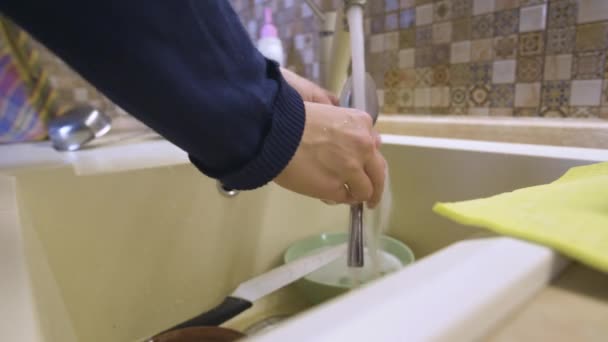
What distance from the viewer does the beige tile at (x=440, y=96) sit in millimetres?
694

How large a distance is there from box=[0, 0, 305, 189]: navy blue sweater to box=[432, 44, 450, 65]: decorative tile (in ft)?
1.70

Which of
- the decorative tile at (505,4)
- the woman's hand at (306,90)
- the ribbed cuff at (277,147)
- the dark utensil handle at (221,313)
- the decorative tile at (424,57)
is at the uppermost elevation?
the decorative tile at (505,4)

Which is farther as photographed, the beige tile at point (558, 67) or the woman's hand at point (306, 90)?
the beige tile at point (558, 67)

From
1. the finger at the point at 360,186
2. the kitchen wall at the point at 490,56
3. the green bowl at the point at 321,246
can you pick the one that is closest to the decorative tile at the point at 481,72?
the kitchen wall at the point at 490,56

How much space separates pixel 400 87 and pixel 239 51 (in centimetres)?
59

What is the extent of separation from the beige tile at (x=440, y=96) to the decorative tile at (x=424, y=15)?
0.12 meters

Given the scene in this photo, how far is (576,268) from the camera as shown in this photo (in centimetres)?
19

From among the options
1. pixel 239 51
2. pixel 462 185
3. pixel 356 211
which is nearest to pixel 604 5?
pixel 462 185

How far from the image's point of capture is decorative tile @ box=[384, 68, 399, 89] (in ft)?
2.50

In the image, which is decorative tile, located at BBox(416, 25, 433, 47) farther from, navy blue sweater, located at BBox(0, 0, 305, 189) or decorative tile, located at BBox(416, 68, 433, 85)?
navy blue sweater, located at BBox(0, 0, 305, 189)

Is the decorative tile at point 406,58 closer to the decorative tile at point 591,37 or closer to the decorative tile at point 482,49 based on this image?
the decorative tile at point 482,49

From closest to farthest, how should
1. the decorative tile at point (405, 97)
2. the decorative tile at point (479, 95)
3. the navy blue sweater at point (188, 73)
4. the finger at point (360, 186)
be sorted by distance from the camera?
the navy blue sweater at point (188, 73), the finger at point (360, 186), the decorative tile at point (479, 95), the decorative tile at point (405, 97)

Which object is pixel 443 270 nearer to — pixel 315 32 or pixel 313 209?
pixel 313 209

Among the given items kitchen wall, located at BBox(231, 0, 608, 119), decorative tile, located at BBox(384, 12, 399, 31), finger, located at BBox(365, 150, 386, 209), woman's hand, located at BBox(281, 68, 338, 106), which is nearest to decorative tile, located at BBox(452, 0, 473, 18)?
kitchen wall, located at BBox(231, 0, 608, 119)
